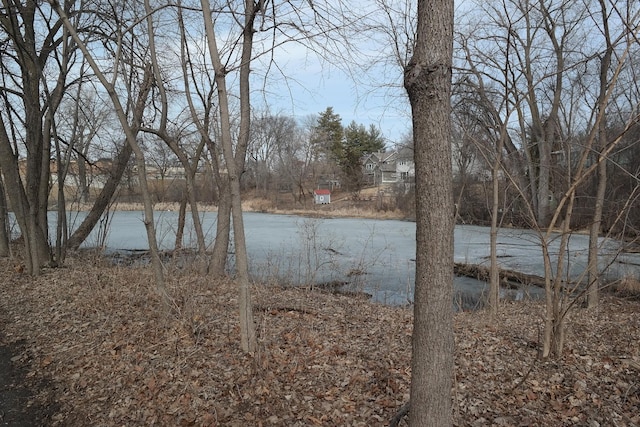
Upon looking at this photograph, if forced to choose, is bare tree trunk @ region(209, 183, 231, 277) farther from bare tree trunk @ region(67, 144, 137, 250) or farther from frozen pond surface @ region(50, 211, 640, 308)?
bare tree trunk @ region(67, 144, 137, 250)

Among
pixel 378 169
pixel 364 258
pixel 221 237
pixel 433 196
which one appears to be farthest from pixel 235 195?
pixel 378 169

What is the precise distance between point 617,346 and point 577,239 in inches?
569

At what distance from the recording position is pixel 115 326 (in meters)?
4.98

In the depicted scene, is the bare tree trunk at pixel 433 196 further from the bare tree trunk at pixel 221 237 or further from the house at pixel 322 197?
the house at pixel 322 197

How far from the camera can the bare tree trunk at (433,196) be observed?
194 centimetres

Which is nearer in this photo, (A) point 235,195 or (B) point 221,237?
(A) point 235,195

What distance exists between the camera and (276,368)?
3891mm

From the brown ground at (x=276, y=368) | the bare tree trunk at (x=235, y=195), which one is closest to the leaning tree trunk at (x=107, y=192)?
the brown ground at (x=276, y=368)

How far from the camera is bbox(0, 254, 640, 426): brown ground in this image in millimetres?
3309

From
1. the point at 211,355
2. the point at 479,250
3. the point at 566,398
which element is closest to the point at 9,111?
the point at 211,355

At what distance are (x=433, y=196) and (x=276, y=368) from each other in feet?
8.46

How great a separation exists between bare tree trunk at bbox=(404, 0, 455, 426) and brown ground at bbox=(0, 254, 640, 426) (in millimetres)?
1318

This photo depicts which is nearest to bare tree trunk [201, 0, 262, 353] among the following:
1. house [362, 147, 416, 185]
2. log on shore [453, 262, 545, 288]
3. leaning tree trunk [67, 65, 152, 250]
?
leaning tree trunk [67, 65, 152, 250]

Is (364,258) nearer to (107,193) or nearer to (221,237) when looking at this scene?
(221,237)
